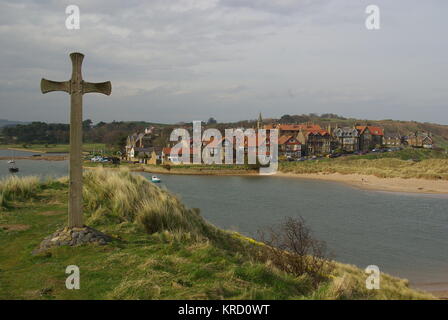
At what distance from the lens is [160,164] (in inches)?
3000

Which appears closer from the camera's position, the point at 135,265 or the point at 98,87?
the point at 135,265

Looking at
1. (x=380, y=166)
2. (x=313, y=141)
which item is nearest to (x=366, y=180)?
(x=380, y=166)

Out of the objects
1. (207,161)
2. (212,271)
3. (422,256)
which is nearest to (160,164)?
(207,161)

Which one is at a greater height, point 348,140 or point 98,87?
point 348,140

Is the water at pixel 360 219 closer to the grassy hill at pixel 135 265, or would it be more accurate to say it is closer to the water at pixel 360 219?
the water at pixel 360 219

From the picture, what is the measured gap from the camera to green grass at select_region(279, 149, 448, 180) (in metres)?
57.6

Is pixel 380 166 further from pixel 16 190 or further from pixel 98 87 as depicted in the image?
pixel 98 87

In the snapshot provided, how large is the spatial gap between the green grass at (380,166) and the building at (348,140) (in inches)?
432

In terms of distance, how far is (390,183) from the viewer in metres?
52.0

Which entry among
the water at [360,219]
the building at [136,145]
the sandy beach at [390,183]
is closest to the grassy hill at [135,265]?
the water at [360,219]

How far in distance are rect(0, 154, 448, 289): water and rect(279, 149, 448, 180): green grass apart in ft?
50.3

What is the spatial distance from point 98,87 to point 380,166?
6765 cm

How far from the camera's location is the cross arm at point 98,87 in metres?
7.78
